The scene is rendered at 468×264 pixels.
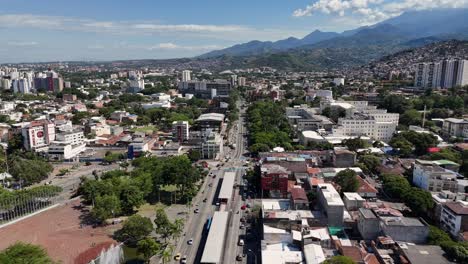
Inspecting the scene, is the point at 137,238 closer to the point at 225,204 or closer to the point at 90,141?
the point at 225,204

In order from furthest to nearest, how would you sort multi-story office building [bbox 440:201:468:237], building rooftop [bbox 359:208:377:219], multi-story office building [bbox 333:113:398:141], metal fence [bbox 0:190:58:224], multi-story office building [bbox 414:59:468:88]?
1. multi-story office building [bbox 414:59:468:88]
2. multi-story office building [bbox 333:113:398:141]
3. metal fence [bbox 0:190:58:224]
4. building rooftop [bbox 359:208:377:219]
5. multi-story office building [bbox 440:201:468:237]

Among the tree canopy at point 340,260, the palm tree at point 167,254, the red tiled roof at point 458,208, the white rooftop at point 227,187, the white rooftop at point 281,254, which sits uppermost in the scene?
the red tiled roof at point 458,208

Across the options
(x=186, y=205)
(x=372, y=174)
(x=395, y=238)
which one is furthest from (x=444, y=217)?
(x=186, y=205)

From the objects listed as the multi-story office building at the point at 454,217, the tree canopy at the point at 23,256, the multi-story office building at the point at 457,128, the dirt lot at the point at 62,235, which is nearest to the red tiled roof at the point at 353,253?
the multi-story office building at the point at 454,217

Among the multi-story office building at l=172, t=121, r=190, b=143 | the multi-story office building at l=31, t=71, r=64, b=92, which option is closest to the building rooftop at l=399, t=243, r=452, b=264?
the multi-story office building at l=172, t=121, r=190, b=143

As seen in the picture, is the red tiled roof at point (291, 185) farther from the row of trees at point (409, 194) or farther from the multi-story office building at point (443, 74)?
the multi-story office building at point (443, 74)

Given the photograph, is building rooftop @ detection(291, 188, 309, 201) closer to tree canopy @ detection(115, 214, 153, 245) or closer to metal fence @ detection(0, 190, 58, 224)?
tree canopy @ detection(115, 214, 153, 245)
